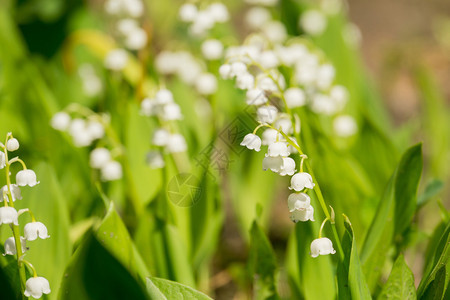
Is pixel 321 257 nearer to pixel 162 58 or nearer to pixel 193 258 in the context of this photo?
pixel 193 258

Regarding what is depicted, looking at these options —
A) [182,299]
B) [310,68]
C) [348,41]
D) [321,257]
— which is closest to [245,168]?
[310,68]

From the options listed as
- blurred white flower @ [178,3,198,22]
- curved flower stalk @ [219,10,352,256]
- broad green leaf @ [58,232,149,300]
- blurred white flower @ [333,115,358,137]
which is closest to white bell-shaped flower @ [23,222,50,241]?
broad green leaf @ [58,232,149,300]

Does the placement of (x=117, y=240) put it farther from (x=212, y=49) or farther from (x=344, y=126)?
(x=344, y=126)

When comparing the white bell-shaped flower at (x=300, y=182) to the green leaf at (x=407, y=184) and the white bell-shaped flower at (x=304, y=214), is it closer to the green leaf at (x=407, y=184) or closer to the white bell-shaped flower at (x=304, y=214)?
the white bell-shaped flower at (x=304, y=214)

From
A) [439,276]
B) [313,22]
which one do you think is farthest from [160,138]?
[313,22]

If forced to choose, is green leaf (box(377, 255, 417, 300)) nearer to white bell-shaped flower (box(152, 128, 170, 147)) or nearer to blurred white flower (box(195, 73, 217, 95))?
white bell-shaped flower (box(152, 128, 170, 147))

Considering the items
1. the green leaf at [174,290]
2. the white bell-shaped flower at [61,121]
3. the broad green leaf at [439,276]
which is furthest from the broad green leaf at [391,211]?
the white bell-shaped flower at [61,121]
